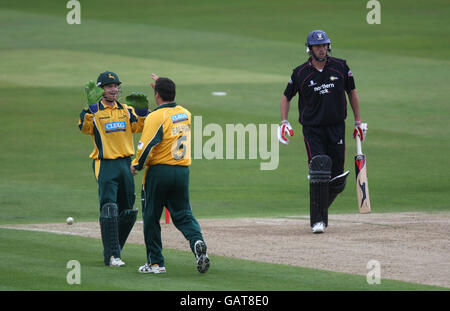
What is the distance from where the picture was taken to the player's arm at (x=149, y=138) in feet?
31.9

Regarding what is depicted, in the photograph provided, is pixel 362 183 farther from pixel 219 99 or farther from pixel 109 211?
pixel 219 99

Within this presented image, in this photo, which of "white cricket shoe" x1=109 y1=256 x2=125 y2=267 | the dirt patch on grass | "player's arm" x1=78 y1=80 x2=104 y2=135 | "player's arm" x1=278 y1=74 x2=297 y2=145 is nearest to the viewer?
the dirt patch on grass

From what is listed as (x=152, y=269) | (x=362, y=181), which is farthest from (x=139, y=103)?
(x=362, y=181)

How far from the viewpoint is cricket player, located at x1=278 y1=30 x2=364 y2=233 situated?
12445 mm

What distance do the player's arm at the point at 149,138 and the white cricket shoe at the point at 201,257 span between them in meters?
1.02

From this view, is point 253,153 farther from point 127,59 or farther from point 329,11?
point 329,11

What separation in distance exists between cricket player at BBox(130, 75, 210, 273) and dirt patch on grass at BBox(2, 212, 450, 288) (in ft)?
4.05

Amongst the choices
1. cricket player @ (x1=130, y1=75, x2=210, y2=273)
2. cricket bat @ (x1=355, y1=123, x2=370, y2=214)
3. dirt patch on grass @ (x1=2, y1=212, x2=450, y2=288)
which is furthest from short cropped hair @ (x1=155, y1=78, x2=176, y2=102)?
cricket bat @ (x1=355, y1=123, x2=370, y2=214)

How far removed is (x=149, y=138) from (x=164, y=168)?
1.21ft

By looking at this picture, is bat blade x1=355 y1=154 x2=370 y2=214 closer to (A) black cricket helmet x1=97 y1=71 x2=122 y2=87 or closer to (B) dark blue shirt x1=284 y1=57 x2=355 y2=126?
(B) dark blue shirt x1=284 y1=57 x2=355 y2=126

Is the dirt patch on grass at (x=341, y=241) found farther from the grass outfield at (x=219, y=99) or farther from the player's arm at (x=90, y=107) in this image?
the player's arm at (x=90, y=107)

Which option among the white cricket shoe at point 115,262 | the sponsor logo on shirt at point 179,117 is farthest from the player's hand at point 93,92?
the white cricket shoe at point 115,262
